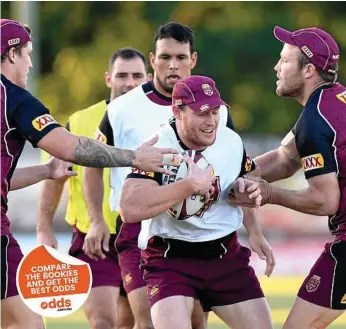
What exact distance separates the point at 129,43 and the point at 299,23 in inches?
178

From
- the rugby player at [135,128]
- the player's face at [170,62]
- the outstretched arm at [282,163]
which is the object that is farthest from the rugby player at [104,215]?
the outstretched arm at [282,163]

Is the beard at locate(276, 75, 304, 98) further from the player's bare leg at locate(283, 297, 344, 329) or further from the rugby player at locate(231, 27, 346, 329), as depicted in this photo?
the player's bare leg at locate(283, 297, 344, 329)

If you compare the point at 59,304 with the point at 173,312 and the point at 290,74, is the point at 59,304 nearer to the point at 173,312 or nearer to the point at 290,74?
the point at 173,312

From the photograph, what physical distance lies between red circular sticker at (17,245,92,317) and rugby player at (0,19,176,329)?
0.39ft

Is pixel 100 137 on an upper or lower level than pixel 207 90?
lower

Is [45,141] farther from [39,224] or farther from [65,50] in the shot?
[65,50]

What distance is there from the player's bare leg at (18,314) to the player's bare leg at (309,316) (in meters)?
1.61

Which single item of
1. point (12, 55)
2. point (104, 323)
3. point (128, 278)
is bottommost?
point (104, 323)

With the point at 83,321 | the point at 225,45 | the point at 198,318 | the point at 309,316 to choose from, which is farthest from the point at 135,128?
the point at 225,45

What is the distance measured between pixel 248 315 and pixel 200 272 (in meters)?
0.42

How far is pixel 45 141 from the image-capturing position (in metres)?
7.13

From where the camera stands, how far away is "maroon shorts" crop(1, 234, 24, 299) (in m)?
7.22

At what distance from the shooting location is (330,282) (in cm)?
750

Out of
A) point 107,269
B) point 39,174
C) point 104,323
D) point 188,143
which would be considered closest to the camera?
point 188,143
